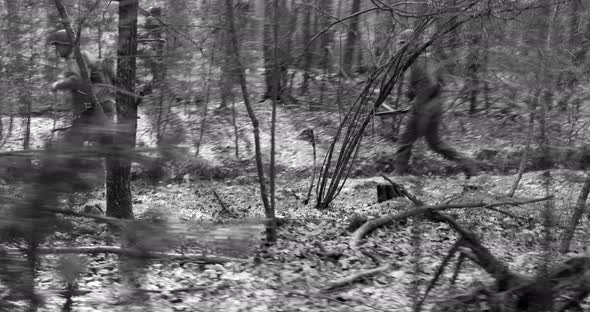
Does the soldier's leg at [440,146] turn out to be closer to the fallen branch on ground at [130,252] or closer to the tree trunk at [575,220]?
the tree trunk at [575,220]

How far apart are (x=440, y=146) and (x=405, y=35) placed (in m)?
2.31

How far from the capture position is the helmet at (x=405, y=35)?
8.45m

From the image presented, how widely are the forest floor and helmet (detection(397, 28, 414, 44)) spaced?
2.14m

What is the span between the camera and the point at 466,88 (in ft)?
33.9

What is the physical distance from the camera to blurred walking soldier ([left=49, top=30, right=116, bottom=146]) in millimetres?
1885

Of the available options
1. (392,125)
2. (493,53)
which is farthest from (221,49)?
(392,125)

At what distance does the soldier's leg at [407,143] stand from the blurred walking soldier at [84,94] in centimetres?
403

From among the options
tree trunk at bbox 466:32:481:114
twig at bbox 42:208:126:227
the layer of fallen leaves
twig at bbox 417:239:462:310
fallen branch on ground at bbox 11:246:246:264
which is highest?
tree trunk at bbox 466:32:481:114

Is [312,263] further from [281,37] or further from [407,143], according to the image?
[407,143]

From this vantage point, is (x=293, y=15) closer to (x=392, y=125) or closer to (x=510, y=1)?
(x=510, y=1)

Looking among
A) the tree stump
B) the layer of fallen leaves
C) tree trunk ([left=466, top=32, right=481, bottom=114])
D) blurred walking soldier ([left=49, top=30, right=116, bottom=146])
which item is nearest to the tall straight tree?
blurred walking soldier ([left=49, top=30, right=116, bottom=146])

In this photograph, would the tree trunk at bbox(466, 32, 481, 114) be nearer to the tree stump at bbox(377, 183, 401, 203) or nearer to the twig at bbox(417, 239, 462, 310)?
the tree stump at bbox(377, 183, 401, 203)

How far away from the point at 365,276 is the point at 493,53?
12.0 feet

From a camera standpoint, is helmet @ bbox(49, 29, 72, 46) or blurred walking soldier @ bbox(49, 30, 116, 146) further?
helmet @ bbox(49, 29, 72, 46)
